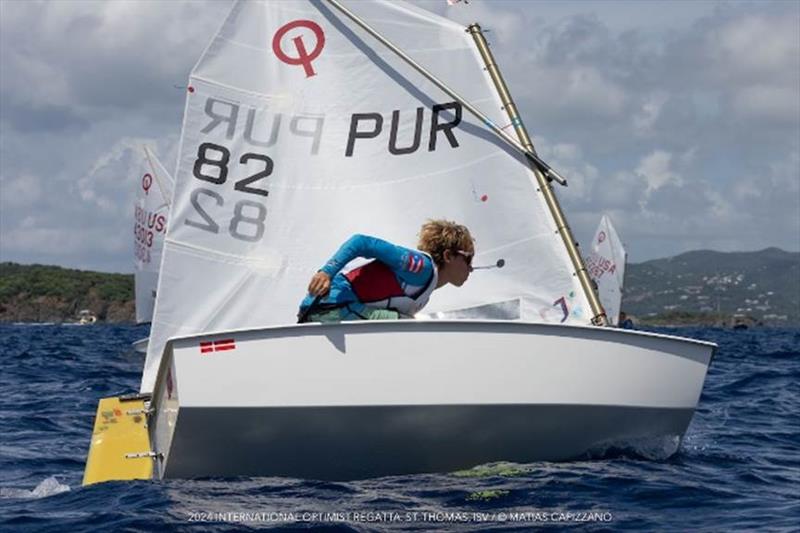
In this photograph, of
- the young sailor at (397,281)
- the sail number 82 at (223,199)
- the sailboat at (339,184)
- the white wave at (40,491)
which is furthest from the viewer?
the sail number 82 at (223,199)

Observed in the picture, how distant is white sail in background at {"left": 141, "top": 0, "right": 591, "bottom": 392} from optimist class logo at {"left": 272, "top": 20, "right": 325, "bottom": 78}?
0.02 meters

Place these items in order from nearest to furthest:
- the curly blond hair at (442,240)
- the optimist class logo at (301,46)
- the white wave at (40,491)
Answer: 1. the curly blond hair at (442,240)
2. the white wave at (40,491)
3. the optimist class logo at (301,46)

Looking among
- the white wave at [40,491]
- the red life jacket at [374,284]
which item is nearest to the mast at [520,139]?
the red life jacket at [374,284]

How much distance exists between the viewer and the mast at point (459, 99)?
35.5 feet

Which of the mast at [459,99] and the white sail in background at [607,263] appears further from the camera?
the white sail in background at [607,263]

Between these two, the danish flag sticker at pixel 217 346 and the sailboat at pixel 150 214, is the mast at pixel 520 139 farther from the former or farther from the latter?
the sailboat at pixel 150 214

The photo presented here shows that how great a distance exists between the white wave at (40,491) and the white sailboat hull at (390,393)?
3.99 feet

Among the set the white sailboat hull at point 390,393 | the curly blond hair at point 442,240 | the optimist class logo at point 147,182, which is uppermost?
the optimist class logo at point 147,182

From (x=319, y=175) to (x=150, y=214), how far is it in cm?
2313

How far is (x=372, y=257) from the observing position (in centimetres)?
880

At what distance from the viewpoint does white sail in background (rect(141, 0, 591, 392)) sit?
1088cm

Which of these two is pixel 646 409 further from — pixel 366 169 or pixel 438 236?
pixel 366 169

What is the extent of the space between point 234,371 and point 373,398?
918 mm

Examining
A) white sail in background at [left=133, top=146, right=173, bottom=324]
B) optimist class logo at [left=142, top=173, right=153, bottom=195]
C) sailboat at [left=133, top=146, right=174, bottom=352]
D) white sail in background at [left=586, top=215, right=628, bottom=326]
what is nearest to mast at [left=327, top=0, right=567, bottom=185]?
sailboat at [left=133, top=146, right=174, bottom=352]
